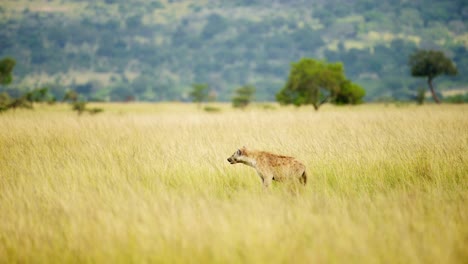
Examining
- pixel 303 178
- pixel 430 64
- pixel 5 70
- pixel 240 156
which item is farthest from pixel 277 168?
pixel 430 64

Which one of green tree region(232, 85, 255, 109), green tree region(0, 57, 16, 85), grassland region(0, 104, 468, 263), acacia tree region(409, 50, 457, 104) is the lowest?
grassland region(0, 104, 468, 263)

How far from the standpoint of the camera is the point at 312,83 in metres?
36.6

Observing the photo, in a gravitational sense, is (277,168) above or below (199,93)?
below

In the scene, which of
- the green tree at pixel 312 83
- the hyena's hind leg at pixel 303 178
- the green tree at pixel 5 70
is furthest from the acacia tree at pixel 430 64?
the hyena's hind leg at pixel 303 178

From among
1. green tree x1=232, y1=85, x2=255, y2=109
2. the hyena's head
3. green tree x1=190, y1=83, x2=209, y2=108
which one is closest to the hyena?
the hyena's head

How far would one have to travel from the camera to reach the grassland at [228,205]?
14.6ft

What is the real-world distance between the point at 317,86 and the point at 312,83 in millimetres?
470

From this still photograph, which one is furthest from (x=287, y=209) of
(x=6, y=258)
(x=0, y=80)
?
(x=0, y=80)

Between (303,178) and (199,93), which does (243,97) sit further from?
(303,178)

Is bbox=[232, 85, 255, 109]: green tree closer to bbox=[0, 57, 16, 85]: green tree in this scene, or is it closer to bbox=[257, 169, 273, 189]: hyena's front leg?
bbox=[0, 57, 16, 85]: green tree

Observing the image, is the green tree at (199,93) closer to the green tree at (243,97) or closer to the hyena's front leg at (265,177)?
the green tree at (243,97)

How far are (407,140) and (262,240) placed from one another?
25.0 ft

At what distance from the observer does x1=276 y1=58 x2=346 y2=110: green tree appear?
36625 mm

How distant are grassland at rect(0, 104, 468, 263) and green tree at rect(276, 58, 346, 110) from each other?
2606 cm
